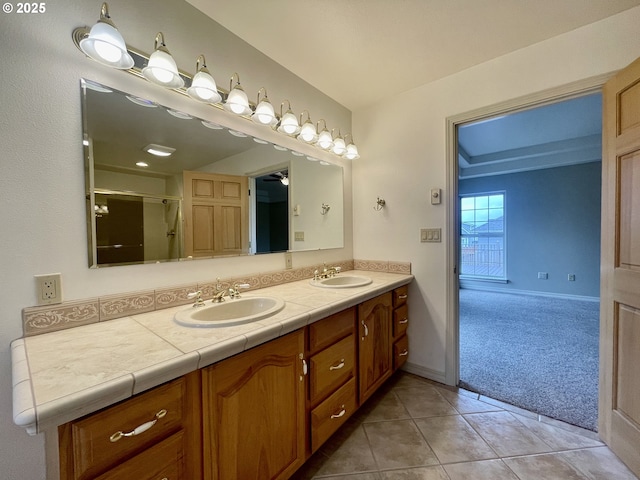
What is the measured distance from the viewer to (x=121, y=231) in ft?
3.77

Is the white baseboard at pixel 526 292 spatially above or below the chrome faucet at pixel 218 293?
below

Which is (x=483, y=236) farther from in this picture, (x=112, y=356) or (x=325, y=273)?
(x=112, y=356)

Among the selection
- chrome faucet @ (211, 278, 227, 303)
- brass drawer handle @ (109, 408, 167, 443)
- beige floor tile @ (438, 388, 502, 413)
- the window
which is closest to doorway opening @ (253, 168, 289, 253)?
chrome faucet @ (211, 278, 227, 303)

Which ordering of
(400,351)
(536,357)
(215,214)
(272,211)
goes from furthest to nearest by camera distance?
1. (536,357)
2. (400,351)
3. (272,211)
4. (215,214)

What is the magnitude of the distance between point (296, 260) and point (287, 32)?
145 cm

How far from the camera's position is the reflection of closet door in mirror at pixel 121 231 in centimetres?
110

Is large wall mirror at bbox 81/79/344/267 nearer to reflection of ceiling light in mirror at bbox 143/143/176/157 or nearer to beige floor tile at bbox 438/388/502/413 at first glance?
reflection of ceiling light in mirror at bbox 143/143/176/157

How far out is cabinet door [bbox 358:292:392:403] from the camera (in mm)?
1597

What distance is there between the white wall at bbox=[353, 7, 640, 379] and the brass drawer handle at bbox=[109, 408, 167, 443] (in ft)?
6.15

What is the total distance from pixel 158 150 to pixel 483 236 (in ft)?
19.4

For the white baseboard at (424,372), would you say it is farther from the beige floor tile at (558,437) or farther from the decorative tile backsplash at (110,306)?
the decorative tile backsplash at (110,306)

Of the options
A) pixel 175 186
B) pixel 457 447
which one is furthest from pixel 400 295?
pixel 175 186

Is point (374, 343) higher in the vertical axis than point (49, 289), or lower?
lower

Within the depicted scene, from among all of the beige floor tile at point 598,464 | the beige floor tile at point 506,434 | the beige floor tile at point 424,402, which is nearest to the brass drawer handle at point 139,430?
the beige floor tile at point 424,402
